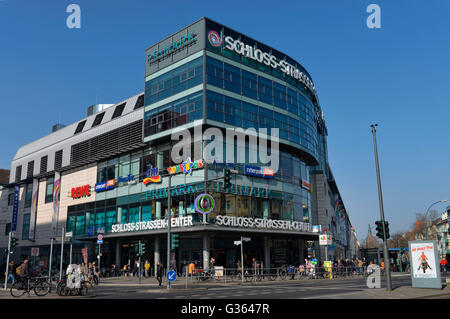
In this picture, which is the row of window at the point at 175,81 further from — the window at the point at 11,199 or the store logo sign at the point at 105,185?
the window at the point at 11,199

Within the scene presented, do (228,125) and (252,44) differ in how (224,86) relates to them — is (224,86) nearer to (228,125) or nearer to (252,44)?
(228,125)

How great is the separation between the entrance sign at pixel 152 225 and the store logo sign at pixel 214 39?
1767 centimetres

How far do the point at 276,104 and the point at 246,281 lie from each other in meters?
Result: 21.1

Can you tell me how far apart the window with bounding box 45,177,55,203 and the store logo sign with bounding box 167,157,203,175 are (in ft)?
91.6

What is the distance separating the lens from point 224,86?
4297 centimetres

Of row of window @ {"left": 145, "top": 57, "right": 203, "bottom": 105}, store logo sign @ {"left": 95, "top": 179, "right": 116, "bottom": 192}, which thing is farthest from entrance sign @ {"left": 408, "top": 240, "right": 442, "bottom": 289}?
store logo sign @ {"left": 95, "top": 179, "right": 116, "bottom": 192}

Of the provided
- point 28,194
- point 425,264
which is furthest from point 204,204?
point 28,194

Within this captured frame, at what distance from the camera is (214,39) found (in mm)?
43156

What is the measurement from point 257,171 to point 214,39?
14223 mm

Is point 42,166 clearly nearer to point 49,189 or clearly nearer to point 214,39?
point 49,189

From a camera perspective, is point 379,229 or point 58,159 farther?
point 58,159

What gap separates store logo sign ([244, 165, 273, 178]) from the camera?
4303cm

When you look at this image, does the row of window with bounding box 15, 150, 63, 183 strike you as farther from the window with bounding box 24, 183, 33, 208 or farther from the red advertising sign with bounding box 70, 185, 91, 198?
the red advertising sign with bounding box 70, 185, 91, 198
